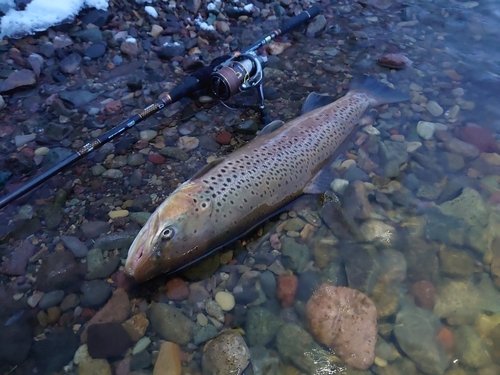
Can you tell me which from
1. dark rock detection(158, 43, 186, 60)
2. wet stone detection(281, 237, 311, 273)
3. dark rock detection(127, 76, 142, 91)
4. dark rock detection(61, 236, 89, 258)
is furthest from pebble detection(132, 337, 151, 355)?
dark rock detection(158, 43, 186, 60)

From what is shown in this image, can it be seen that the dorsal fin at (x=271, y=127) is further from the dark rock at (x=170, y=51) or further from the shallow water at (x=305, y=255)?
the dark rock at (x=170, y=51)

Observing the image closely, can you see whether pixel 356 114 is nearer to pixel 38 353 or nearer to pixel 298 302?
pixel 298 302

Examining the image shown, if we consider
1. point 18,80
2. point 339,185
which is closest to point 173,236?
point 339,185

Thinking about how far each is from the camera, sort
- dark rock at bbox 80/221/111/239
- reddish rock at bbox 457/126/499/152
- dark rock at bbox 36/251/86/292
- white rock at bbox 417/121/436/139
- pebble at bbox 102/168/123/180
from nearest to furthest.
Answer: dark rock at bbox 36/251/86/292, dark rock at bbox 80/221/111/239, pebble at bbox 102/168/123/180, reddish rock at bbox 457/126/499/152, white rock at bbox 417/121/436/139

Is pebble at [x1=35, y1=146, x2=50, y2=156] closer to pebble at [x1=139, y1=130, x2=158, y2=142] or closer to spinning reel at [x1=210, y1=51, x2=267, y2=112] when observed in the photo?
pebble at [x1=139, y1=130, x2=158, y2=142]

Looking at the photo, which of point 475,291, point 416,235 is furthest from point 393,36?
point 475,291

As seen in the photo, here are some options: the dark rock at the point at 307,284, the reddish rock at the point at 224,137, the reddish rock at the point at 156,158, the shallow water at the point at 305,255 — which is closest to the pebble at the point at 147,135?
the shallow water at the point at 305,255
